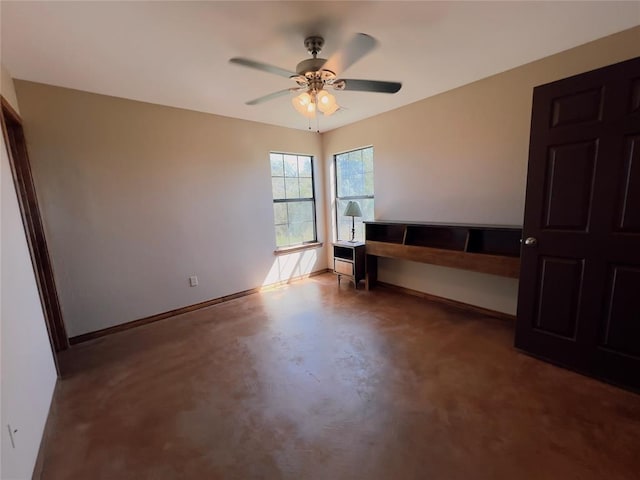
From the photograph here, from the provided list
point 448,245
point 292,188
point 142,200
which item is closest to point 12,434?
point 142,200

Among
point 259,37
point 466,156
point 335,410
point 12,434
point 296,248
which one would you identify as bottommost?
point 335,410

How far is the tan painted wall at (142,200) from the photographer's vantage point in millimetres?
2557

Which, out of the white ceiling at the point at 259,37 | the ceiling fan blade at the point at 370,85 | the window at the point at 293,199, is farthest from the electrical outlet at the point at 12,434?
the window at the point at 293,199

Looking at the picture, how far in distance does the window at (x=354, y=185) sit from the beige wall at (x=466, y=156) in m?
0.21

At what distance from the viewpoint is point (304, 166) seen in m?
4.54

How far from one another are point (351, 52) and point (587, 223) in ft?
6.34

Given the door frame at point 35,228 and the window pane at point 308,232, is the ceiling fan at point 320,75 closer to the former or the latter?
the door frame at point 35,228

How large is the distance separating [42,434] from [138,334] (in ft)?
4.34

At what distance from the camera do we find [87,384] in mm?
→ 2096

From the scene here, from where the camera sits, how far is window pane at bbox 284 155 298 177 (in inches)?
170

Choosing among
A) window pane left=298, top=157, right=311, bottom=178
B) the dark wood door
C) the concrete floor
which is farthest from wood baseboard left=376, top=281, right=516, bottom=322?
window pane left=298, top=157, right=311, bottom=178

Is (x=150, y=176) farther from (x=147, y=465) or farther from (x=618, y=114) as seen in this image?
(x=618, y=114)

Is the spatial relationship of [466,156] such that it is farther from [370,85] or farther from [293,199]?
[293,199]

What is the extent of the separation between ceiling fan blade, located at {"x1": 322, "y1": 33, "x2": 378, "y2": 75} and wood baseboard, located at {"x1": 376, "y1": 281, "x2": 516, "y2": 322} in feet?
9.05
